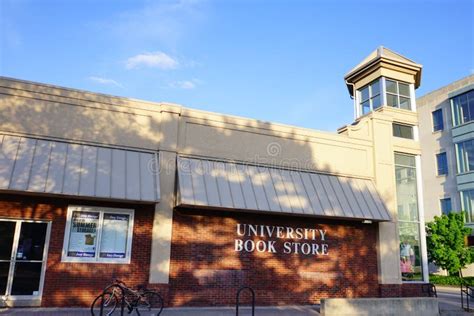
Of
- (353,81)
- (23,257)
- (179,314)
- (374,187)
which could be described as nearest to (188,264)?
(179,314)

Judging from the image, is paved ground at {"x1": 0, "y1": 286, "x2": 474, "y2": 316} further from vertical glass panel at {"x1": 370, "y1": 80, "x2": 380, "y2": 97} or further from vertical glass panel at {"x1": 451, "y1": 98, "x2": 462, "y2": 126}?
vertical glass panel at {"x1": 451, "y1": 98, "x2": 462, "y2": 126}

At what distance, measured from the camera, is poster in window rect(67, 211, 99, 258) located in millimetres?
12562

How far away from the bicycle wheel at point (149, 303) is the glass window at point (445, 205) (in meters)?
32.9

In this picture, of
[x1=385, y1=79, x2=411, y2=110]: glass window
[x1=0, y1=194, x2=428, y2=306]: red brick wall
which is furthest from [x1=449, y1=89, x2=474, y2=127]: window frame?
[x1=0, y1=194, x2=428, y2=306]: red brick wall

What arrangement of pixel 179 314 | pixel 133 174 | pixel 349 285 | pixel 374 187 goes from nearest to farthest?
pixel 179 314, pixel 133 174, pixel 349 285, pixel 374 187

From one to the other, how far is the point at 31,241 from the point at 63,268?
1.19 metres

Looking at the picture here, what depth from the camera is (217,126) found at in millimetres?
15180

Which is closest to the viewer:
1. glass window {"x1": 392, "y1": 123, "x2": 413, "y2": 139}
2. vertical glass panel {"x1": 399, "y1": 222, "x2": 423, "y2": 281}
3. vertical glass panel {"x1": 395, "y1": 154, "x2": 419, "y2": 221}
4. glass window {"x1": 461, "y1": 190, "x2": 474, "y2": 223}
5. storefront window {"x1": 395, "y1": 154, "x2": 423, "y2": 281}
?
vertical glass panel {"x1": 399, "y1": 222, "x2": 423, "y2": 281}

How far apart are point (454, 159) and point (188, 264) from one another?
32.0 meters

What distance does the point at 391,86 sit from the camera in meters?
19.0

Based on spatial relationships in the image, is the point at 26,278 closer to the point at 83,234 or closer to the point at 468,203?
the point at 83,234

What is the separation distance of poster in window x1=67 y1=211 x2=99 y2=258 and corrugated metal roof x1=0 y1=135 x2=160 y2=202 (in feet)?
3.90

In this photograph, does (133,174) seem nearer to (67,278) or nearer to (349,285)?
(67,278)

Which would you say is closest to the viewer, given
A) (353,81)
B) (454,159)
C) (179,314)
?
(179,314)
